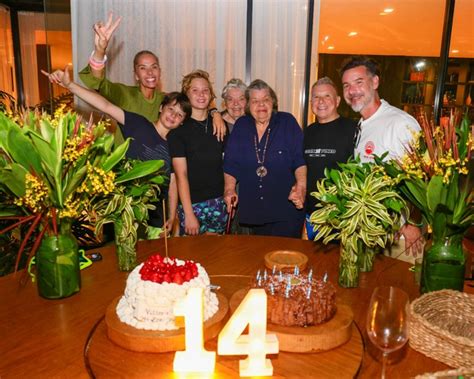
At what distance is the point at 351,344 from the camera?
3.64 ft

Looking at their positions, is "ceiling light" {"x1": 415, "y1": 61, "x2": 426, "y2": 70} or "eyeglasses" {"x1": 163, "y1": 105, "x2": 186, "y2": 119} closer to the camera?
"eyeglasses" {"x1": 163, "y1": 105, "x2": 186, "y2": 119}

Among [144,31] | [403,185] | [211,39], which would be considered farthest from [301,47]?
[403,185]

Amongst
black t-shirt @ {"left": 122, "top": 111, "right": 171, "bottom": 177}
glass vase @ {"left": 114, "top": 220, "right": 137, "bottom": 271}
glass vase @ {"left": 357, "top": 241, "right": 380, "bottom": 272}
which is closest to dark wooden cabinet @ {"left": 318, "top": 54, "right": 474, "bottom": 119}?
black t-shirt @ {"left": 122, "top": 111, "right": 171, "bottom": 177}

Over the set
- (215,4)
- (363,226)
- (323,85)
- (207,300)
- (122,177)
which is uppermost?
(215,4)

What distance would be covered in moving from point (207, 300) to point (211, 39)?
3822mm

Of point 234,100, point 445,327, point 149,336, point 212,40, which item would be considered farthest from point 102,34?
point 445,327

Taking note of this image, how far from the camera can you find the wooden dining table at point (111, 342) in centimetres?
101

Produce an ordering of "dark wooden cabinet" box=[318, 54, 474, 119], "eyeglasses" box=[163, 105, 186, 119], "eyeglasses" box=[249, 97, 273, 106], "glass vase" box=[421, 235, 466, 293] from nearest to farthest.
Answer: "glass vase" box=[421, 235, 466, 293] < "eyeglasses" box=[163, 105, 186, 119] < "eyeglasses" box=[249, 97, 273, 106] < "dark wooden cabinet" box=[318, 54, 474, 119]

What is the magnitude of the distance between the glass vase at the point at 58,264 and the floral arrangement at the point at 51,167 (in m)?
0.03

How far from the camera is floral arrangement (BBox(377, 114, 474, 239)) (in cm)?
130

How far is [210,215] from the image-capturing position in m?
2.81

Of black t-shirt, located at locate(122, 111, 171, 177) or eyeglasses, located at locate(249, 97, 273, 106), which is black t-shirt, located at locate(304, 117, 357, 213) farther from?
black t-shirt, located at locate(122, 111, 171, 177)

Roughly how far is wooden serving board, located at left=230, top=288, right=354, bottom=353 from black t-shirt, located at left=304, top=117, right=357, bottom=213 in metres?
1.58

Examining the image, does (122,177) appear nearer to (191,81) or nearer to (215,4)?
(191,81)
